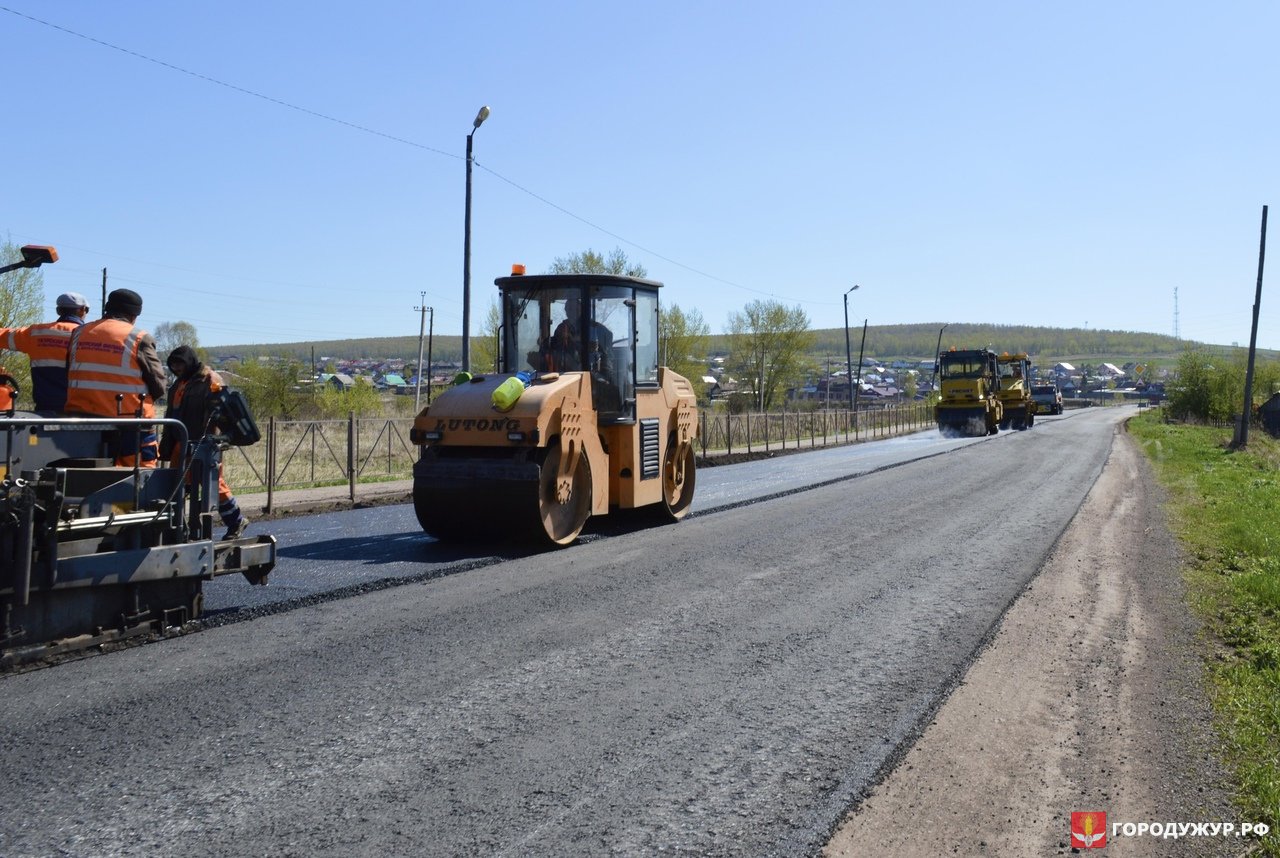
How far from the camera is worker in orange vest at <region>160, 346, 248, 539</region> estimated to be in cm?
710

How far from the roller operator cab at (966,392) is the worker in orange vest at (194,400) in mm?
32258

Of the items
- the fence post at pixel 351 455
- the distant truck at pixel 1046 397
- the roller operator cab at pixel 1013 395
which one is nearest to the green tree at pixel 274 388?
the fence post at pixel 351 455

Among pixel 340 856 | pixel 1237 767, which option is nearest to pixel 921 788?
pixel 1237 767

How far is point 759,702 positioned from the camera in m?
5.08

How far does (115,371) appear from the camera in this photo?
637 centimetres

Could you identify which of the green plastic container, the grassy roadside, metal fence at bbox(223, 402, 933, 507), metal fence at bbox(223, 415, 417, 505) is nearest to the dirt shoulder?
the grassy roadside

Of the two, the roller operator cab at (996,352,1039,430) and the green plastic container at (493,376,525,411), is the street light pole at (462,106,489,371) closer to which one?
the green plastic container at (493,376,525,411)

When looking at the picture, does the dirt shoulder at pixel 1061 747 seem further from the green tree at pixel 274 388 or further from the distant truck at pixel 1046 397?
the distant truck at pixel 1046 397

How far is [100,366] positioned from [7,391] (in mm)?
1093

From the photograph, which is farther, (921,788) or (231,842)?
(921,788)

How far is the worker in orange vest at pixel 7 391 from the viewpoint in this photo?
6.58 m

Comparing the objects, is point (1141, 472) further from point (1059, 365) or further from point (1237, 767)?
point (1059, 365)

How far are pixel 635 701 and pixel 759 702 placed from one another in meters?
0.61

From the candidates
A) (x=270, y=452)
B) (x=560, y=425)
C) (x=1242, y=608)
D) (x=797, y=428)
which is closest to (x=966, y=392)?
(x=797, y=428)
